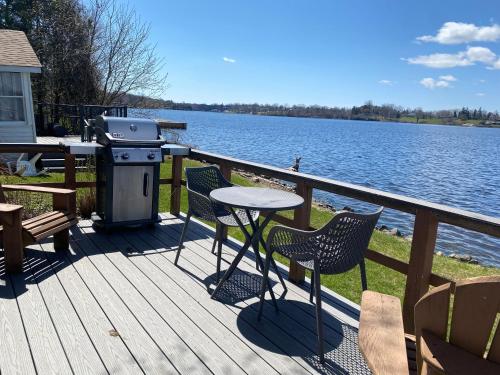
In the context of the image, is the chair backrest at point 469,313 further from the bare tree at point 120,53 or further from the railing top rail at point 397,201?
the bare tree at point 120,53

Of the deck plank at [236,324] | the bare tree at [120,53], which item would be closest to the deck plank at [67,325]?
the deck plank at [236,324]

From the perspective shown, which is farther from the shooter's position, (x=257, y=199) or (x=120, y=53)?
(x=120, y=53)

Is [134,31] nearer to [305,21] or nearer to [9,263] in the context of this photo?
[305,21]

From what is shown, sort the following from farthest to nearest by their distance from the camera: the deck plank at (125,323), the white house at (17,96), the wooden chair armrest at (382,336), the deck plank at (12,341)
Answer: the white house at (17,96) → the deck plank at (125,323) → the deck plank at (12,341) → the wooden chair armrest at (382,336)

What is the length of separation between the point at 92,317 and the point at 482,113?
326 ft

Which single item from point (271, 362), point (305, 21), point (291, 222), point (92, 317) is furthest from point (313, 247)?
point (305, 21)

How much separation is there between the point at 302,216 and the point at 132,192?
1994mm

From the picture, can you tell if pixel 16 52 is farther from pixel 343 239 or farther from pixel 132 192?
pixel 343 239

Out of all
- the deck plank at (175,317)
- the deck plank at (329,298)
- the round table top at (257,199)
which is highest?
the round table top at (257,199)

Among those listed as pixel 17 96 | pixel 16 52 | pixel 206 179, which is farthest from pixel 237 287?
pixel 16 52

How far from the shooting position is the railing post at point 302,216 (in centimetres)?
339

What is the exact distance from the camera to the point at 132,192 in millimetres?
4395

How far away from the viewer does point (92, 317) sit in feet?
8.74

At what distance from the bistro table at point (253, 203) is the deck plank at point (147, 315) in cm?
54
